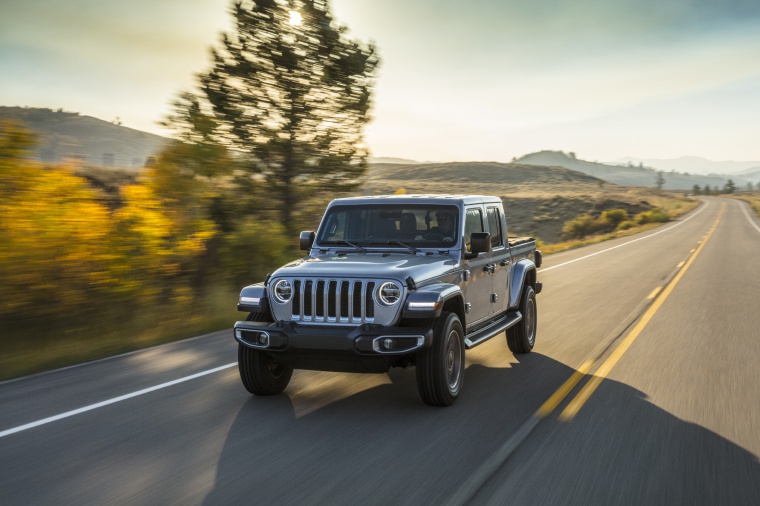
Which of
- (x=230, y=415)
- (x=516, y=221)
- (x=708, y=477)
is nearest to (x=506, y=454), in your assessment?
(x=708, y=477)

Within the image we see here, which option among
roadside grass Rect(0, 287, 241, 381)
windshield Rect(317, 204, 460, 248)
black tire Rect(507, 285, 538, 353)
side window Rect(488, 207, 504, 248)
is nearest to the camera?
windshield Rect(317, 204, 460, 248)

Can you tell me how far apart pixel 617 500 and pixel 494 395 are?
250cm

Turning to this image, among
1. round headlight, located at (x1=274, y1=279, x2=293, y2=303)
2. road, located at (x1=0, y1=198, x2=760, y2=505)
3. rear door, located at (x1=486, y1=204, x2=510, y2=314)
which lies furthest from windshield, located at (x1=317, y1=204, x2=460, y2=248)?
road, located at (x1=0, y1=198, x2=760, y2=505)

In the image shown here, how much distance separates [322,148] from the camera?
17875mm

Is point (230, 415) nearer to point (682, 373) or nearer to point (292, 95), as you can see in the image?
point (682, 373)

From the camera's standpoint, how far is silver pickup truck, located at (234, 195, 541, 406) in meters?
5.79

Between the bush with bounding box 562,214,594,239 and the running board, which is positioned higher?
the running board

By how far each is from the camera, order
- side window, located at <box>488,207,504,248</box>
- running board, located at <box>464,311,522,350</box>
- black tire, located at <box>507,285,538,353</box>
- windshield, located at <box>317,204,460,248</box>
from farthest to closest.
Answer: black tire, located at <box>507,285,538,353</box> → side window, located at <box>488,207,504,248</box> → windshield, located at <box>317,204,460,248</box> → running board, located at <box>464,311,522,350</box>

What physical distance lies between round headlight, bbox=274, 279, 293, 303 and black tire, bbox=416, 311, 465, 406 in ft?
3.98

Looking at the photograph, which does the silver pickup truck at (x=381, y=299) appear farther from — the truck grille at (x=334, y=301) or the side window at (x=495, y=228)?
the side window at (x=495, y=228)

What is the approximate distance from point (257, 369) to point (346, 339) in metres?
1.09

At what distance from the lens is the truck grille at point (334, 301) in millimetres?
5844

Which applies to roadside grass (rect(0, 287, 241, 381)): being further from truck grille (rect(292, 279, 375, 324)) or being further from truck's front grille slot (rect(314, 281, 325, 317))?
truck's front grille slot (rect(314, 281, 325, 317))

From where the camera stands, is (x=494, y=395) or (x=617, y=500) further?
(x=494, y=395)
